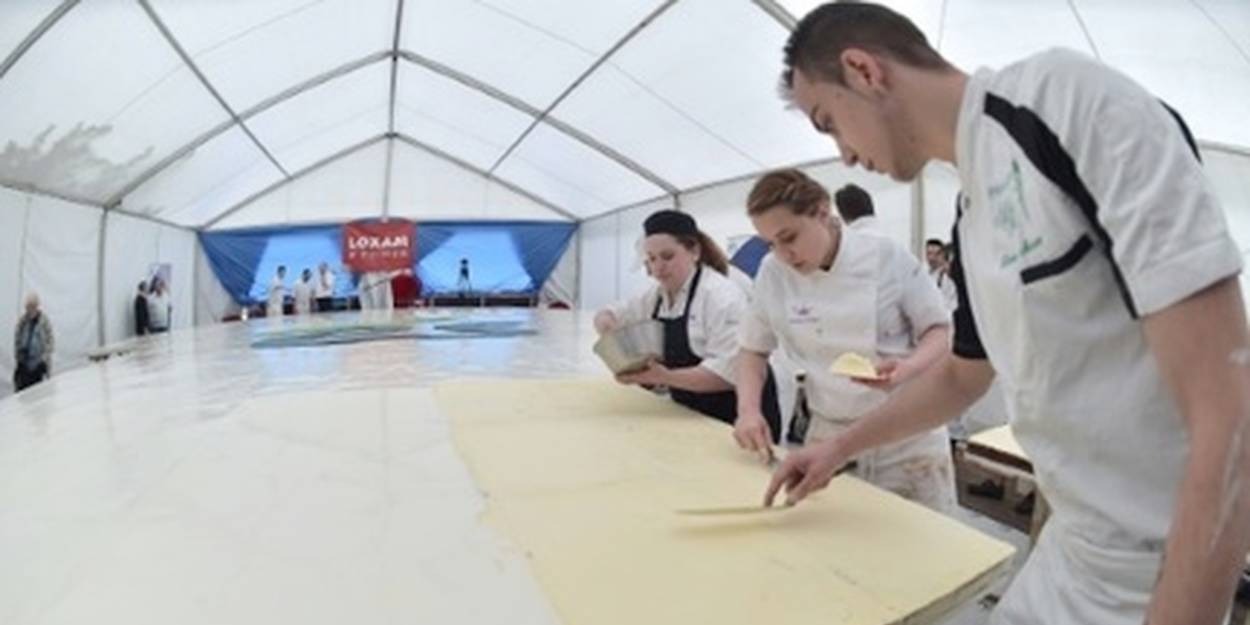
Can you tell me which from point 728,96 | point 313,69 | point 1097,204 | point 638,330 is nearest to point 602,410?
point 638,330

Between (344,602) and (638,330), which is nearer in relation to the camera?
(344,602)

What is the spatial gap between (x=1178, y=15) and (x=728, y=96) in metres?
3.21

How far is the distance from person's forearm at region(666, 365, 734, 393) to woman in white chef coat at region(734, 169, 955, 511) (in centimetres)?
18

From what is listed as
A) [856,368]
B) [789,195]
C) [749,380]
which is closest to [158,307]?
[749,380]

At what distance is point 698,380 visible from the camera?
1753mm

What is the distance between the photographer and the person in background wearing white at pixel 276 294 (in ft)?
35.1

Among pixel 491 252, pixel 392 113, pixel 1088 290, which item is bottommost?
pixel 1088 290

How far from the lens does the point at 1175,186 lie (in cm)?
47

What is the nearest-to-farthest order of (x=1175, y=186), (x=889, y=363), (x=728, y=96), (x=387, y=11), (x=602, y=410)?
(x=1175, y=186)
(x=889, y=363)
(x=602, y=410)
(x=728, y=96)
(x=387, y=11)

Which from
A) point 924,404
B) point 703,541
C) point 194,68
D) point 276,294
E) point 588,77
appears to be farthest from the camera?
point 276,294

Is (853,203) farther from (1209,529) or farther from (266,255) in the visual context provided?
(266,255)

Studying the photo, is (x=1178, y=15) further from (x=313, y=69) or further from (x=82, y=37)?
(x=313, y=69)

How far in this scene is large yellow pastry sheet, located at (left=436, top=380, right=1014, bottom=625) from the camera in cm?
74

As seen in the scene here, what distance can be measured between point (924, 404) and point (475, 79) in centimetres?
721
